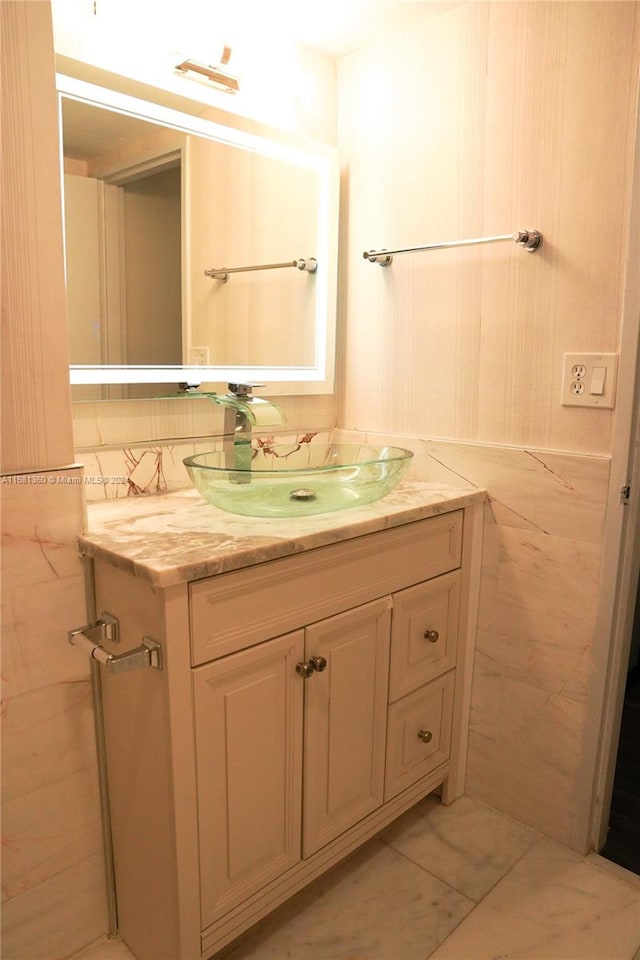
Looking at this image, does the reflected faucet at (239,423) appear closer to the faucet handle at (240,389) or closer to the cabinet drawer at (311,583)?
the faucet handle at (240,389)

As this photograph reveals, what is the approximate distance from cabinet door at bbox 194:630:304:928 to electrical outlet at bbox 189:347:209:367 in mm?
707

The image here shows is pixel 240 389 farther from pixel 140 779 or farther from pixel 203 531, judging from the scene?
pixel 140 779

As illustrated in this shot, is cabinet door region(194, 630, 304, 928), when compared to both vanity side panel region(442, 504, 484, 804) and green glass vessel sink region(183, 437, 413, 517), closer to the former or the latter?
green glass vessel sink region(183, 437, 413, 517)

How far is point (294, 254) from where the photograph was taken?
1.78 m

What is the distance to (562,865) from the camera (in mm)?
1515

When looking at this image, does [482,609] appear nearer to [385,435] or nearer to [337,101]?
[385,435]

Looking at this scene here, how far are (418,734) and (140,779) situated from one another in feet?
2.23

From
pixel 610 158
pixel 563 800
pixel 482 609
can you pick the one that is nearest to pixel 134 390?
pixel 482 609

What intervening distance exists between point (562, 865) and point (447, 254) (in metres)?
1.45

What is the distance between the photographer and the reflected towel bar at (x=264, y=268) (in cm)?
160

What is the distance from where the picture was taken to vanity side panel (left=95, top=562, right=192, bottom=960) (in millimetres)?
1067

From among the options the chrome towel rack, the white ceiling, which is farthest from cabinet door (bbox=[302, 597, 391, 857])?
the white ceiling

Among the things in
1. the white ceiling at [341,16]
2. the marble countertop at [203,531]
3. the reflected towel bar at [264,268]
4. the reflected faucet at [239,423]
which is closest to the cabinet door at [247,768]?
the marble countertop at [203,531]

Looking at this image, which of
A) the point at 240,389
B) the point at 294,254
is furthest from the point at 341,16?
the point at 240,389
